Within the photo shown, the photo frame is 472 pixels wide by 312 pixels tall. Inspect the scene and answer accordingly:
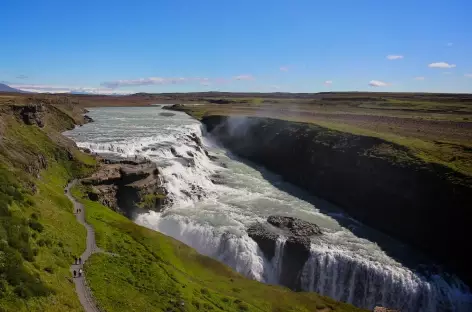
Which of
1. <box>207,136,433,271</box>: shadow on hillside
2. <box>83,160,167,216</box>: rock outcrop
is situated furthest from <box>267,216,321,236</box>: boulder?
<box>83,160,167,216</box>: rock outcrop

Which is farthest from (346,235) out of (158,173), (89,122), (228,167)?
(89,122)

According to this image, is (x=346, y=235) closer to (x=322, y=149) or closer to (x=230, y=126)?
(x=322, y=149)

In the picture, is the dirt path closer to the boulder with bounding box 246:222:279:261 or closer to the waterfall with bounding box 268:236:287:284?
the boulder with bounding box 246:222:279:261

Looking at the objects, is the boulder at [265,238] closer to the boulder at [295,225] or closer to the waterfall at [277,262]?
the waterfall at [277,262]

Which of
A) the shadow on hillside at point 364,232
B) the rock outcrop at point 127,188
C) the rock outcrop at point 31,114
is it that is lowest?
the shadow on hillside at point 364,232

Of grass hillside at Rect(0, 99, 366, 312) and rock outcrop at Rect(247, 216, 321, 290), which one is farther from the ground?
grass hillside at Rect(0, 99, 366, 312)

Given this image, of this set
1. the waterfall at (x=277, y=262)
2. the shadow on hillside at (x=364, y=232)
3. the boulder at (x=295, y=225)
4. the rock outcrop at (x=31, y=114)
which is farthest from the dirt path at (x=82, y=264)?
the shadow on hillside at (x=364, y=232)
